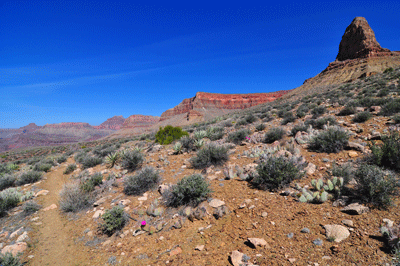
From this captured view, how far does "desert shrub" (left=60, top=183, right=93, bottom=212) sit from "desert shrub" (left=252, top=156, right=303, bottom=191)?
4.97 meters

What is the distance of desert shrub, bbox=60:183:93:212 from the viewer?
4.87 meters

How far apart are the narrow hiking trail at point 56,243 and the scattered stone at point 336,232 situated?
12.5 ft

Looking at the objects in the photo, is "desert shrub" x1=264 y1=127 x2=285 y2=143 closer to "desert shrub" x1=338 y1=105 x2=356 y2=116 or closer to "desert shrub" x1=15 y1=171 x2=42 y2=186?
"desert shrub" x1=338 y1=105 x2=356 y2=116

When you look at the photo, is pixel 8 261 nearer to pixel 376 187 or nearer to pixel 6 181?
pixel 376 187

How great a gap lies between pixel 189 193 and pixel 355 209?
2970 millimetres

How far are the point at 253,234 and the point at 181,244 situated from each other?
1.27 metres

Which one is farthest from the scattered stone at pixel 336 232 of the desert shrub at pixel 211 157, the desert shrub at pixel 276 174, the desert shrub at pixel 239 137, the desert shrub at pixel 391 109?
the desert shrub at pixel 391 109

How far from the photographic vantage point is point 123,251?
10.2ft

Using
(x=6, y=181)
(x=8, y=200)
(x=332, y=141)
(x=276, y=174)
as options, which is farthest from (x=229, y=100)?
(x=8, y=200)

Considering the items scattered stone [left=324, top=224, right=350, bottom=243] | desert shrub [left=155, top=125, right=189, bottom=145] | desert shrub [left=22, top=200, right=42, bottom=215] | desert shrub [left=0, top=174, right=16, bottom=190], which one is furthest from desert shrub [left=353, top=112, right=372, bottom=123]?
desert shrub [left=0, top=174, right=16, bottom=190]

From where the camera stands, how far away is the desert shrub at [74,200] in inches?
192

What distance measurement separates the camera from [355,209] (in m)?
2.56

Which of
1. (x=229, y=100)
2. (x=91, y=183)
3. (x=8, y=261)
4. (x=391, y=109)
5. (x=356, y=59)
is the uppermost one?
(x=229, y=100)

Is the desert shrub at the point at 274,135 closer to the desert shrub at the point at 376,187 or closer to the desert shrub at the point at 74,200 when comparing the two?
the desert shrub at the point at 376,187
